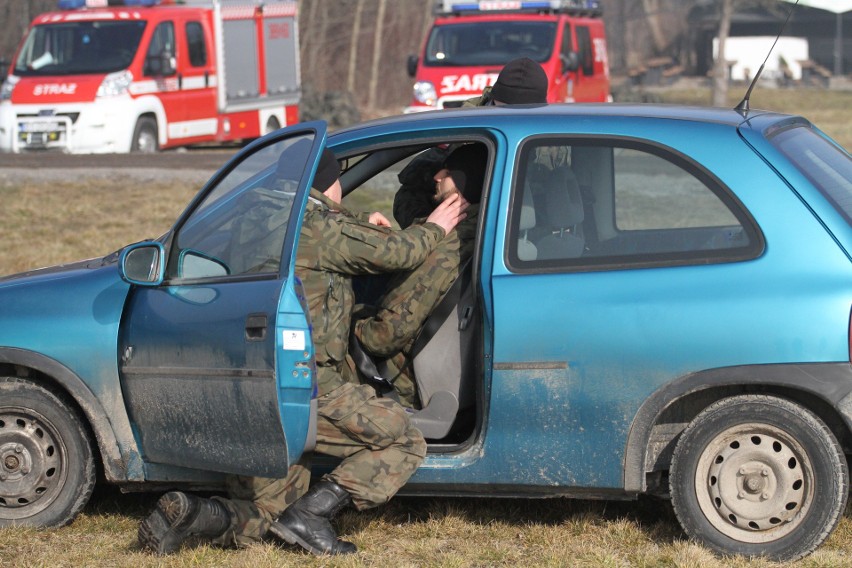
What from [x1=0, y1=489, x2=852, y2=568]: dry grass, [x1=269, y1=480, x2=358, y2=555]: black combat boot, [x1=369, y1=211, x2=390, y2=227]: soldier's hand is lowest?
[x1=0, y1=489, x2=852, y2=568]: dry grass

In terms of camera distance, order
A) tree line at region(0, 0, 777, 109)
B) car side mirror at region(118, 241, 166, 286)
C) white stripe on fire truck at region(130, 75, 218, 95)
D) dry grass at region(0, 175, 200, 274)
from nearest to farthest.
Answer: car side mirror at region(118, 241, 166, 286)
dry grass at region(0, 175, 200, 274)
white stripe on fire truck at region(130, 75, 218, 95)
tree line at region(0, 0, 777, 109)

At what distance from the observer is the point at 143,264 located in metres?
4.32

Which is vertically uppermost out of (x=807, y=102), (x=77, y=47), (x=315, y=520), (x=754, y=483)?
(x=77, y=47)

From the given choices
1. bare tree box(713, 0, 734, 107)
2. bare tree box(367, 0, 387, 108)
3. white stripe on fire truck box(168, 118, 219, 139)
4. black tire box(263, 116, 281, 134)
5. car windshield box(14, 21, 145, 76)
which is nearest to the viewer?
car windshield box(14, 21, 145, 76)

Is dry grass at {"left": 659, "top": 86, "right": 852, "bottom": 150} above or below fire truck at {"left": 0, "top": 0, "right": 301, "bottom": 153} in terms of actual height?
below

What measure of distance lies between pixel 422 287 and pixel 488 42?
45.4ft

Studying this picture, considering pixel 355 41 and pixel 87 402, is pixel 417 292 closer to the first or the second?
pixel 87 402

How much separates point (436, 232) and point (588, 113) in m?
0.68

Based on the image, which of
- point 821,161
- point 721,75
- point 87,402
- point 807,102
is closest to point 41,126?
point 87,402

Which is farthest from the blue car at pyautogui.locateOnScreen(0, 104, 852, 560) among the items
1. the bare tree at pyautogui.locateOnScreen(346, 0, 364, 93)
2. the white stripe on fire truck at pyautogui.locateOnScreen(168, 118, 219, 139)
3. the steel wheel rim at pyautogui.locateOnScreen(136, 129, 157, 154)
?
the bare tree at pyautogui.locateOnScreen(346, 0, 364, 93)

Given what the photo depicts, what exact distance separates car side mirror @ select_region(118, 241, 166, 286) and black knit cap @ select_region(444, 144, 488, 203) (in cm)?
110

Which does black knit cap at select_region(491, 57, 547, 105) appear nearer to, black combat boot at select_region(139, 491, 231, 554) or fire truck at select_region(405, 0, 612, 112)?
black combat boot at select_region(139, 491, 231, 554)

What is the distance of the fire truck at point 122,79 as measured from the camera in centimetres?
1747

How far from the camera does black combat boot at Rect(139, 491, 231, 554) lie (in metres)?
4.17
